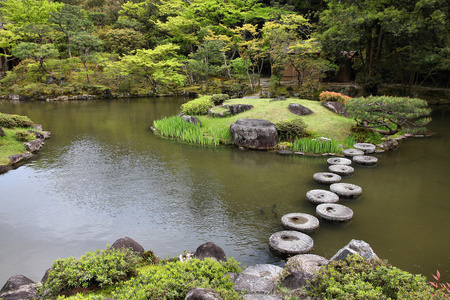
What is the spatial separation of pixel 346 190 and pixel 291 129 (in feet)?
18.1

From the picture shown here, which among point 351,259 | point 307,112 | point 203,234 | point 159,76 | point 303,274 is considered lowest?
point 203,234

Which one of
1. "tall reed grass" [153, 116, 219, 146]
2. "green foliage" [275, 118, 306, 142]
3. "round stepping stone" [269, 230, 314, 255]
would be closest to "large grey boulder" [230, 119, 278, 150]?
"green foliage" [275, 118, 306, 142]

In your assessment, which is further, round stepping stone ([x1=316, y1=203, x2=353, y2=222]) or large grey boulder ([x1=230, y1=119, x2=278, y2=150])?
large grey boulder ([x1=230, y1=119, x2=278, y2=150])

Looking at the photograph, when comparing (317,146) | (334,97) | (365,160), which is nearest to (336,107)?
(334,97)

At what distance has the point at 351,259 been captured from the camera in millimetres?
4301

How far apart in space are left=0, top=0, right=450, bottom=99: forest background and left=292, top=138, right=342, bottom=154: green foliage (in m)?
10.9

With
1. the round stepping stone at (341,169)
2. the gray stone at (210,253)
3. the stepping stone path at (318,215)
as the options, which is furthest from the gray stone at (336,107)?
the gray stone at (210,253)

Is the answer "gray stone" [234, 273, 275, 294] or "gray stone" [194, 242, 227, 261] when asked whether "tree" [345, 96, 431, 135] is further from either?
"gray stone" [234, 273, 275, 294]

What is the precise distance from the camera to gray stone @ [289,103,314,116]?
52.0 feet

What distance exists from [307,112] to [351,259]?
1242cm

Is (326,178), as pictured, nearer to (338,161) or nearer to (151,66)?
(338,161)

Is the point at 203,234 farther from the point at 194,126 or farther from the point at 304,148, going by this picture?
the point at 194,126

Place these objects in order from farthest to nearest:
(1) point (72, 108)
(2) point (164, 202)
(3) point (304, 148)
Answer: (1) point (72, 108)
(3) point (304, 148)
(2) point (164, 202)

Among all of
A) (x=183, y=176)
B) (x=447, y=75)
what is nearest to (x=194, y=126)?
(x=183, y=176)
